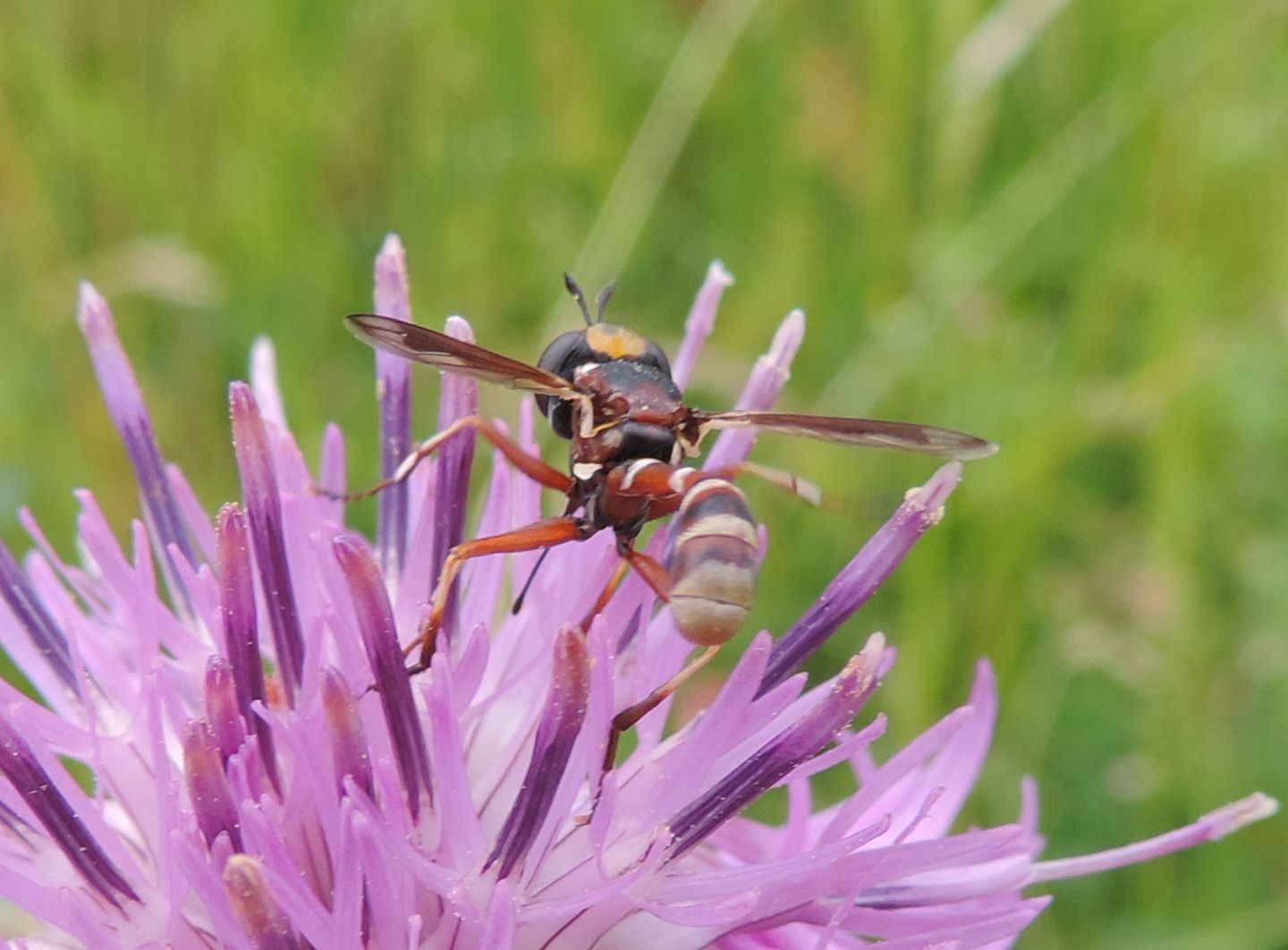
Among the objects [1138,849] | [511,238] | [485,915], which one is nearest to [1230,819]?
[1138,849]

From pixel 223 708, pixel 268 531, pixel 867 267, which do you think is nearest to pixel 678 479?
pixel 268 531

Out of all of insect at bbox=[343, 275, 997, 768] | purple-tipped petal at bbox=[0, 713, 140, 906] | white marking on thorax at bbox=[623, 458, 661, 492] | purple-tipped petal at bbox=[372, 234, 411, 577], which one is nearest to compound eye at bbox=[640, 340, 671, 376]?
insect at bbox=[343, 275, 997, 768]

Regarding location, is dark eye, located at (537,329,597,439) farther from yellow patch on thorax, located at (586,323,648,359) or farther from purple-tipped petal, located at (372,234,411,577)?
purple-tipped petal, located at (372,234,411,577)

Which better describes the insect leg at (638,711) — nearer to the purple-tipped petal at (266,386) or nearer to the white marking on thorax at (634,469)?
the white marking on thorax at (634,469)

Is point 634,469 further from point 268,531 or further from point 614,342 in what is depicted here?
point 268,531

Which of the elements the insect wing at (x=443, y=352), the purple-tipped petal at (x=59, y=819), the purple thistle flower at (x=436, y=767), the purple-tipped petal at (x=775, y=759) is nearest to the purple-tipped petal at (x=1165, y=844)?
the purple thistle flower at (x=436, y=767)
